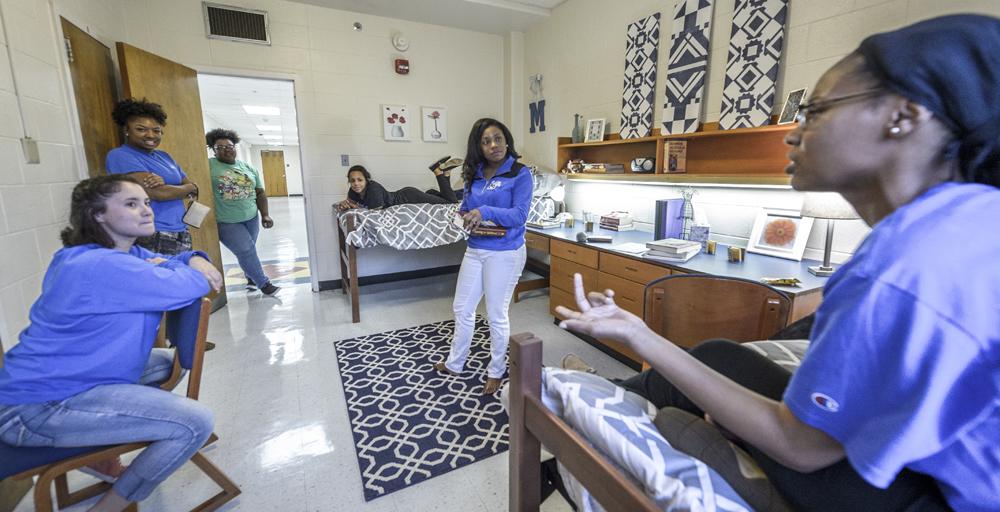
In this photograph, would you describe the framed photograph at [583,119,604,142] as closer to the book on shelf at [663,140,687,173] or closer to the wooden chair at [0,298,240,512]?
the book on shelf at [663,140,687,173]

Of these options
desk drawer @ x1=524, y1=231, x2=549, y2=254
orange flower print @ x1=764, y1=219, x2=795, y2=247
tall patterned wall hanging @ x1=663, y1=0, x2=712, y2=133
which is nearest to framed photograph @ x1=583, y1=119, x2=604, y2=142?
tall patterned wall hanging @ x1=663, y1=0, x2=712, y2=133

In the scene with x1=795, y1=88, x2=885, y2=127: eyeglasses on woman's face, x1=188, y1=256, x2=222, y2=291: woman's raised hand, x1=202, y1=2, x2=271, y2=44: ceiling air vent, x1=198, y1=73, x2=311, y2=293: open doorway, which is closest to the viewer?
x1=795, y1=88, x2=885, y2=127: eyeglasses on woman's face

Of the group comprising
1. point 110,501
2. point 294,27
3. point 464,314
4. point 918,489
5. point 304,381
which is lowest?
point 304,381

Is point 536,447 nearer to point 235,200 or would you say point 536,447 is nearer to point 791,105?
point 791,105

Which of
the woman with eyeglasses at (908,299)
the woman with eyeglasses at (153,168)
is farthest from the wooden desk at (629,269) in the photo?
the woman with eyeglasses at (153,168)

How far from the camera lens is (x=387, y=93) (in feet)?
14.1

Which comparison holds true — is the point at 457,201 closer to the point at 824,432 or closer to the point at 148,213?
the point at 148,213

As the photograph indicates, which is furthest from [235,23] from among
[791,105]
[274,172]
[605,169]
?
[274,172]

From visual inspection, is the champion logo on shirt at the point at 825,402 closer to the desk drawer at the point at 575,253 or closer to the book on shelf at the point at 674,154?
the desk drawer at the point at 575,253

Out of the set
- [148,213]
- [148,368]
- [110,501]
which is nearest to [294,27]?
[148,213]

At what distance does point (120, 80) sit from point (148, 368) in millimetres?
2630

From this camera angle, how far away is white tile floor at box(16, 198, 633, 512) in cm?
161

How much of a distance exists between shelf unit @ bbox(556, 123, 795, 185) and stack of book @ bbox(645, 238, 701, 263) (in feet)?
1.48

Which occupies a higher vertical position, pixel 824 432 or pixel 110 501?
pixel 824 432
